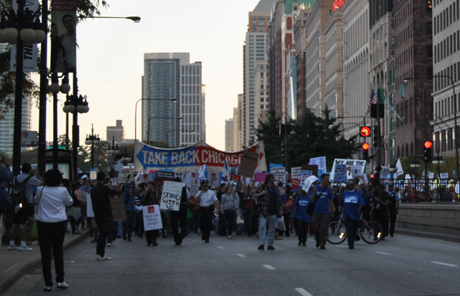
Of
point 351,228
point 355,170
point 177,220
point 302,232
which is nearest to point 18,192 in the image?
point 177,220

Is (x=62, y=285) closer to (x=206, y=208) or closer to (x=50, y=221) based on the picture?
(x=50, y=221)

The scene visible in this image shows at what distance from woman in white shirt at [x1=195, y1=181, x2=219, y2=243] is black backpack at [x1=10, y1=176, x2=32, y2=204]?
325 inches

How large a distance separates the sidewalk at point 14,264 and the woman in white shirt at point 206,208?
21.2ft

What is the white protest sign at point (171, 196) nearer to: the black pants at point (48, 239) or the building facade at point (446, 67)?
the black pants at point (48, 239)

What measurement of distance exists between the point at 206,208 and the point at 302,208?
138 inches

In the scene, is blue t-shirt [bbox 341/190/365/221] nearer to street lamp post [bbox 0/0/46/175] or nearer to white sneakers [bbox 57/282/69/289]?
street lamp post [bbox 0/0/46/175]

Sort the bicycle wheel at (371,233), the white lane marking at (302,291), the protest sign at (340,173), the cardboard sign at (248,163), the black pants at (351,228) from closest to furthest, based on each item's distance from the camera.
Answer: the white lane marking at (302,291) → the black pants at (351,228) → the bicycle wheel at (371,233) → the cardboard sign at (248,163) → the protest sign at (340,173)

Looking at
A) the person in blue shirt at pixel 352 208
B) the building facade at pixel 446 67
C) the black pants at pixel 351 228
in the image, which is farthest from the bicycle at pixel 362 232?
the building facade at pixel 446 67

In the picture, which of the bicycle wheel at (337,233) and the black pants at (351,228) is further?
the bicycle wheel at (337,233)

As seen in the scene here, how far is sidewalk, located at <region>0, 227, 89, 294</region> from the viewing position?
43.2 feet

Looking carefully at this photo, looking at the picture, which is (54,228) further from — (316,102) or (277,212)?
(316,102)

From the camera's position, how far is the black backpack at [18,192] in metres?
17.9

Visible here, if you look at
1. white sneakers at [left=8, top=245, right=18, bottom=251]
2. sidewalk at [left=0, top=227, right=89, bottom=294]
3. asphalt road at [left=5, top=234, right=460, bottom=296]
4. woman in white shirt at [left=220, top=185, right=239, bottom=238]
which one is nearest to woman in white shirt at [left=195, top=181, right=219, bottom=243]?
woman in white shirt at [left=220, top=185, right=239, bottom=238]

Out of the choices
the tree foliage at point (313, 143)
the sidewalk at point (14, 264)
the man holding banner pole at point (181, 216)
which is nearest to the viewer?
the sidewalk at point (14, 264)
